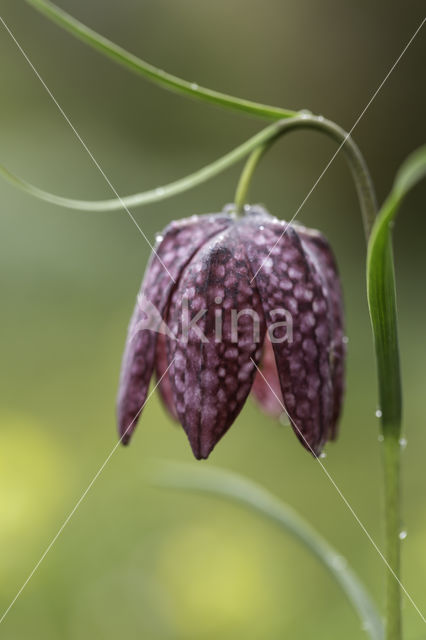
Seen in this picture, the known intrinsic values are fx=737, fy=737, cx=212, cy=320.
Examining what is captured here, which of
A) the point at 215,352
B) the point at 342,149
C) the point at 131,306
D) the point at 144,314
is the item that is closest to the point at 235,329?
the point at 215,352

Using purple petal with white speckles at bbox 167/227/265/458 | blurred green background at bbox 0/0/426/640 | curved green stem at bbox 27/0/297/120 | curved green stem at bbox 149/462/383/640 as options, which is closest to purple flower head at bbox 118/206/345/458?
purple petal with white speckles at bbox 167/227/265/458

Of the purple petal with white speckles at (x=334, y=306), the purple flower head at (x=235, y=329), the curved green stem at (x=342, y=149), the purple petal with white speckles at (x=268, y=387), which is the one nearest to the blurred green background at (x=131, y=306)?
the purple petal with white speckles at (x=268, y=387)

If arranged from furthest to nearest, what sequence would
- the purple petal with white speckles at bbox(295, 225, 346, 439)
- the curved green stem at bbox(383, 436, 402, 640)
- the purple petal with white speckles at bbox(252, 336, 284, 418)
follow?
the purple petal with white speckles at bbox(252, 336, 284, 418) → the purple petal with white speckles at bbox(295, 225, 346, 439) → the curved green stem at bbox(383, 436, 402, 640)

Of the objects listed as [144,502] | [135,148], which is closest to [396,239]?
[135,148]

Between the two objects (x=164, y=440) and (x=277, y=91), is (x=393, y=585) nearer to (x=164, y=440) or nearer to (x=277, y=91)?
(x=164, y=440)

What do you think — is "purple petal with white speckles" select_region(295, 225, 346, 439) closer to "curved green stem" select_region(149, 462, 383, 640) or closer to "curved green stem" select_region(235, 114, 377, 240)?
"curved green stem" select_region(235, 114, 377, 240)

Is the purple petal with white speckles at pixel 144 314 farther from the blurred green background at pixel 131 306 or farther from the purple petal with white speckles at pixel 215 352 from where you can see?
the blurred green background at pixel 131 306
